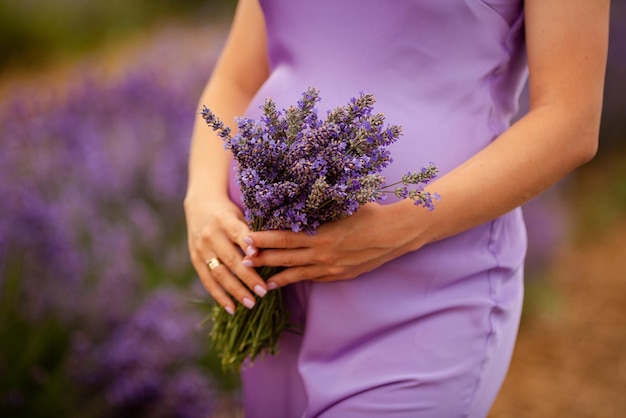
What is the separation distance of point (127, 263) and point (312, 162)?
2128 mm

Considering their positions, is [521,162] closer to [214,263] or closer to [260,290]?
[260,290]

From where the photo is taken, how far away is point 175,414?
2957 millimetres

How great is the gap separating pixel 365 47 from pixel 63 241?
73.8 inches

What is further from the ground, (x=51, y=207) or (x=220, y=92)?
(x=220, y=92)

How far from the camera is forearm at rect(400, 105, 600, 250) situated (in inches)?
55.4

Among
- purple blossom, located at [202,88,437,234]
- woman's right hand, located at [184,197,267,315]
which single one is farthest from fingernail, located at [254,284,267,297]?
purple blossom, located at [202,88,437,234]

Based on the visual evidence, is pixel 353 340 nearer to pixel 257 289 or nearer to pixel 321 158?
pixel 257 289

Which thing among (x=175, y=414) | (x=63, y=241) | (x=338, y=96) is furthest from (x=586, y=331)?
(x=338, y=96)

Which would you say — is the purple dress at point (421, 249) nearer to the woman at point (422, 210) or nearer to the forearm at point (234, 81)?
the woman at point (422, 210)

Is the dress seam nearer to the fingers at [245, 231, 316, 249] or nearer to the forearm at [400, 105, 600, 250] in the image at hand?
the forearm at [400, 105, 600, 250]

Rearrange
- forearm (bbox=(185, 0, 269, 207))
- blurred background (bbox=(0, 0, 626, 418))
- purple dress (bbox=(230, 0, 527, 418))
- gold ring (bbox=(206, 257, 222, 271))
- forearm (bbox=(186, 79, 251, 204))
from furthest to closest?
1. blurred background (bbox=(0, 0, 626, 418))
2. forearm (bbox=(185, 0, 269, 207))
3. forearm (bbox=(186, 79, 251, 204))
4. gold ring (bbox=(206, 257, 222, 271))
5. purple dress (bbox=(230, 0, 527, 418))

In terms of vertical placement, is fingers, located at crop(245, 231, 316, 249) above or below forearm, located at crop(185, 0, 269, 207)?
below

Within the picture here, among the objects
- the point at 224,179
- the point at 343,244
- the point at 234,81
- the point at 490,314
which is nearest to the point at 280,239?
the point at 343,244

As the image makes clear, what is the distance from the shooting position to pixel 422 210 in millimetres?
1413
